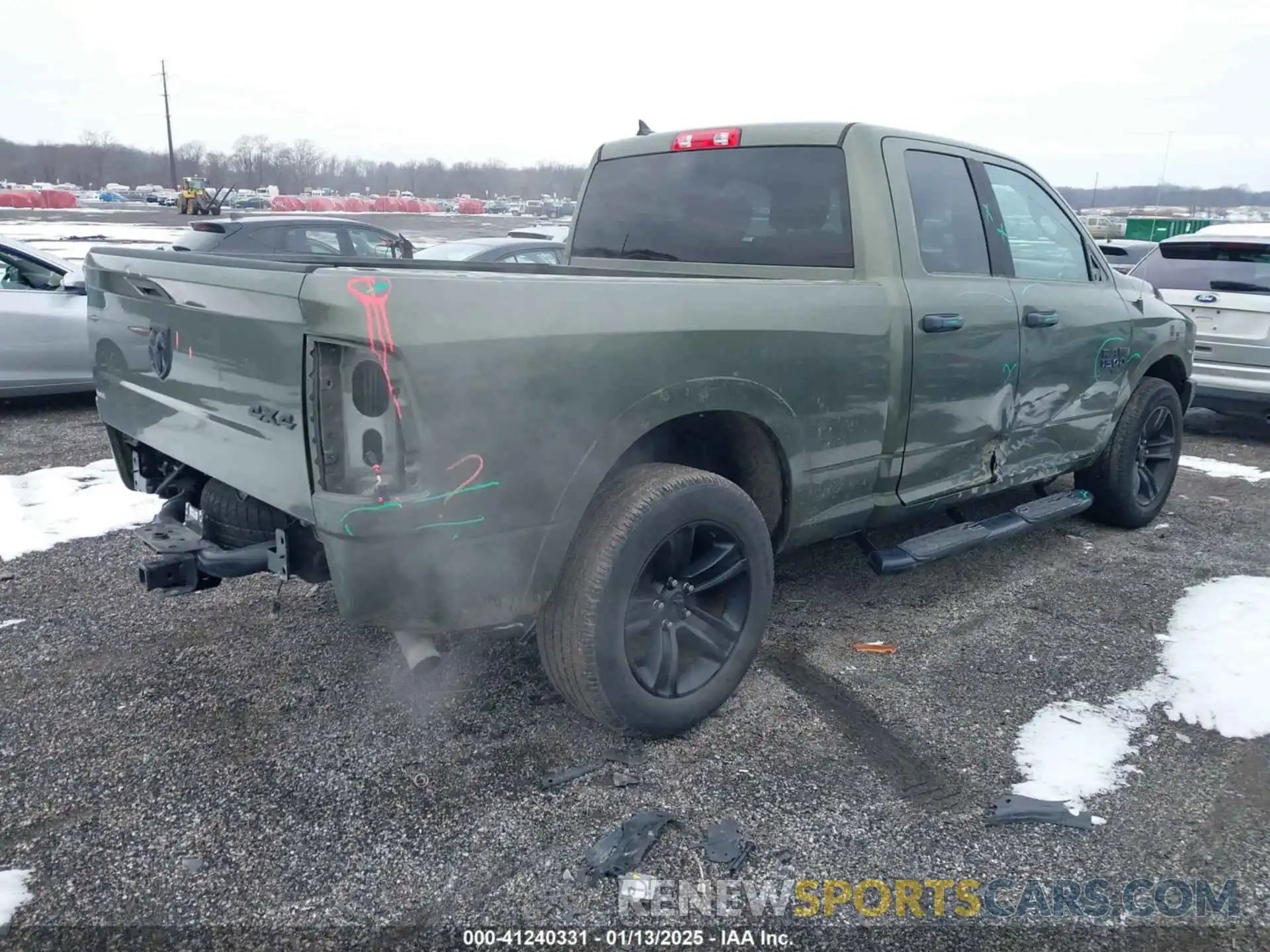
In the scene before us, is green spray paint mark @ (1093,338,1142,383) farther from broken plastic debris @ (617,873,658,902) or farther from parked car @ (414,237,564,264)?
parked car @ (414,237,564,264)

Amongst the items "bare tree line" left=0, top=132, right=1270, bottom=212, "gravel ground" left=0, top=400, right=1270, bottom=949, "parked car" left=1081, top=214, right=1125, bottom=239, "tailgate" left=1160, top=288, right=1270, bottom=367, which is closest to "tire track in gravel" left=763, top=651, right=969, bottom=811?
"gravel ground" left=0, top=400, right=1270, bottom=949

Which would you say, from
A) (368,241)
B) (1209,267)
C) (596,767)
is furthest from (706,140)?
(368,241)

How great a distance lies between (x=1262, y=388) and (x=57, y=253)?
21123 mm

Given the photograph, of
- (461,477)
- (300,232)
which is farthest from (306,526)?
(300,232)

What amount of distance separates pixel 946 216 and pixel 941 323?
57 centimetres

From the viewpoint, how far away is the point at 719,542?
3.03m

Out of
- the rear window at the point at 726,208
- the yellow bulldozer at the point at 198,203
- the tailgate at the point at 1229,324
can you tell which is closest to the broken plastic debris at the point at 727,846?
the rear window at the point at 726,208

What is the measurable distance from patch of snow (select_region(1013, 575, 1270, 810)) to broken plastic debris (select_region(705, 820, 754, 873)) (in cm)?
88

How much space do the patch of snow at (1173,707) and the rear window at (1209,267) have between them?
4.18m

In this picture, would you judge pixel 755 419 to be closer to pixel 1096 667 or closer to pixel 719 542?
pixel 719 542

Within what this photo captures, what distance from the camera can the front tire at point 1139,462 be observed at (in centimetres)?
498

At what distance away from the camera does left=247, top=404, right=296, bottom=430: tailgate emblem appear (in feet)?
7.78

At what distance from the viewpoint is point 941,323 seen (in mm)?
3549

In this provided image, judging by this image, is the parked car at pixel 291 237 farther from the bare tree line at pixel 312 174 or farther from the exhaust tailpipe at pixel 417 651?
the bare tree line at pixel 312 174
